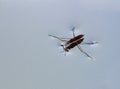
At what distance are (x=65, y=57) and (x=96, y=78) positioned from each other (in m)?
0.12

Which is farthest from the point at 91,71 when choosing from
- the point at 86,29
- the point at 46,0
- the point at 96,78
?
the point at 46,0

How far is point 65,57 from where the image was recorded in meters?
0.88

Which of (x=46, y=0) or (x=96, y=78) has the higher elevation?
(x=46, y=0)

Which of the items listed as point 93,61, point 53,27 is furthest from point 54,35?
point 93,61

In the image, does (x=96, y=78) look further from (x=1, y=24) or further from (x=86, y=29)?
(x=1, y=24)

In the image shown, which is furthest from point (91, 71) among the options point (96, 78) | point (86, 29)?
point (86, 29)

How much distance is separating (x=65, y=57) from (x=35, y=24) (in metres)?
0.14

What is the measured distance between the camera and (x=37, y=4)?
0.91m

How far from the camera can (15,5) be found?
35.8 inches

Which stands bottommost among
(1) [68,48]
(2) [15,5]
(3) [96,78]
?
(3) [96,78]

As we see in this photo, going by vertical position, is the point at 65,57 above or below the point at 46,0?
below

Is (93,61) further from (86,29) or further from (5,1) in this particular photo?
(5,1)

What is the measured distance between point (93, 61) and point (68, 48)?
0.31 ft

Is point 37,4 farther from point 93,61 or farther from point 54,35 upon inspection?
point 93,61
